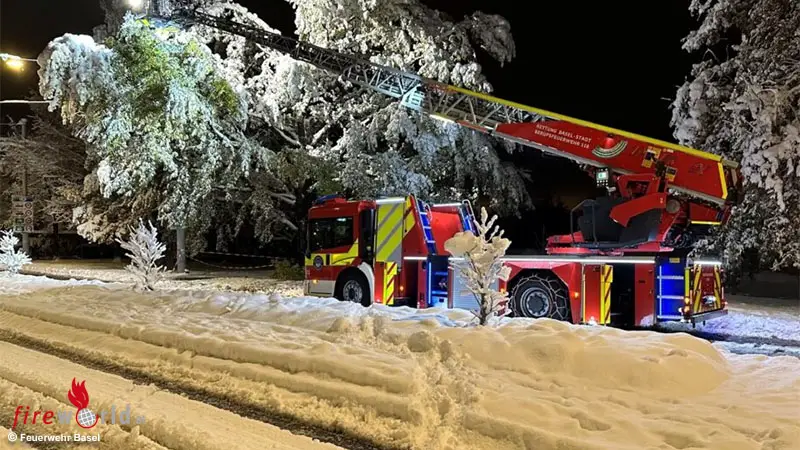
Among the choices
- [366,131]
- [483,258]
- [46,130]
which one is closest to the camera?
[483,258]

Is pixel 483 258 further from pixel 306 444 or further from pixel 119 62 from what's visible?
pixel 119 62

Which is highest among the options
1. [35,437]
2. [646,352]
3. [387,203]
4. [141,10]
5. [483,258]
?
[141,10]

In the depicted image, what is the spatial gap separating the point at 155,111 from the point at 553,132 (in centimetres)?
1421

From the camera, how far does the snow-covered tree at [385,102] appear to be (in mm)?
20438

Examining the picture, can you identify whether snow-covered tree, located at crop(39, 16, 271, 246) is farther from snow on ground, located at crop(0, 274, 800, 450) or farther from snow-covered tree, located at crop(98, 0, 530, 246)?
snow on ground, located at crop(0, 274, 800, 450)

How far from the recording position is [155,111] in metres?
20.0

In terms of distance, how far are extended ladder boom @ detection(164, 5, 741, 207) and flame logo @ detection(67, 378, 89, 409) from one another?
891 centimetres

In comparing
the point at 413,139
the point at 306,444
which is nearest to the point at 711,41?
the point at 413,139

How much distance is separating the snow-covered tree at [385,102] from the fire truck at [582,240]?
6.46m

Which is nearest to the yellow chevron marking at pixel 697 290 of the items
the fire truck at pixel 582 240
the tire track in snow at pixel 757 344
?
the fire truck at pixel 582 240

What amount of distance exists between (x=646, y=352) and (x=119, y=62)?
768 inches

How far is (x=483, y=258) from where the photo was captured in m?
7.66

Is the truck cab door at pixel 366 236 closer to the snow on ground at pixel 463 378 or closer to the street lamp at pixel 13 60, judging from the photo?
the snow on ground at pixel 463 378

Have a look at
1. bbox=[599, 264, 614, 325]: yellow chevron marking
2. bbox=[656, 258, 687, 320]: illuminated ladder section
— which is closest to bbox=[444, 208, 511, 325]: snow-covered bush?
bbox=[599, 264, 614, 325]: yellow chevron marking
